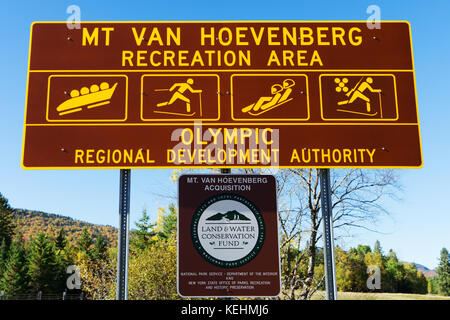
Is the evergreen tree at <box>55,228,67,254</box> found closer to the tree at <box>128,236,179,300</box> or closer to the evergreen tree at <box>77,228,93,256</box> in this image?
the evergreen tree at <box>77,228,93,256</box>

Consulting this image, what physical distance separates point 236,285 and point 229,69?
10.6 feet

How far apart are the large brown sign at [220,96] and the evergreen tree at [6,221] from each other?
236 ft

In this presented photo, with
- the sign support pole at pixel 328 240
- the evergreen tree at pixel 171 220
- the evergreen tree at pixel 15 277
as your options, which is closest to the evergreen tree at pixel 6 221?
the evergreen tree at pixel 15 277

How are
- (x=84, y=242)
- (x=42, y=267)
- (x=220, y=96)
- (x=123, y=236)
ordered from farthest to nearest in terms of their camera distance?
(x=84, y=242) → (x=42, y=267) → (x=220, y=96) → (x=123, y=236)

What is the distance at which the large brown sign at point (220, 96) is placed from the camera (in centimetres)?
662

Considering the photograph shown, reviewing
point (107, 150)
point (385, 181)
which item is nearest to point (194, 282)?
point (107, 150)

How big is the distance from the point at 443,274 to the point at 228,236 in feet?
331

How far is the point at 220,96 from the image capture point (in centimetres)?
687

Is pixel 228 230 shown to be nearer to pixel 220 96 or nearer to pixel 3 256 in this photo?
pixel 220 96

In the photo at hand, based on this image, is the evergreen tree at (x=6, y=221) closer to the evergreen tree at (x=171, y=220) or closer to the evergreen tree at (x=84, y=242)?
the evergreen tree at (x=84, y=242)

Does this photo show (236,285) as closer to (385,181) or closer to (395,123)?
(395,123)

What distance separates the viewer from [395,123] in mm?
6863

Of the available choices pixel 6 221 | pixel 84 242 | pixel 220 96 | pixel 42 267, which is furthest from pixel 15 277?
pixel 220 96

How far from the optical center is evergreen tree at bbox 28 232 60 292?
5797 cm
